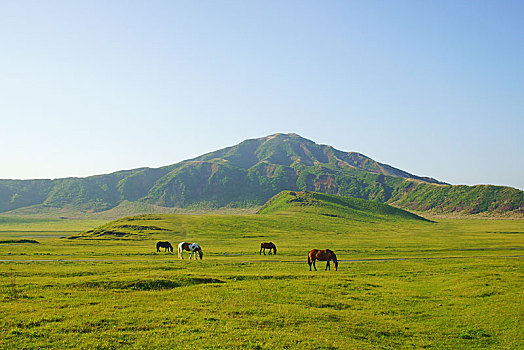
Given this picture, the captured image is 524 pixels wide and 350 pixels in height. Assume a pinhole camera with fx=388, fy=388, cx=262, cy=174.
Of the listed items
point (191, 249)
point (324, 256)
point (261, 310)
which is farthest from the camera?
point (191, 249)

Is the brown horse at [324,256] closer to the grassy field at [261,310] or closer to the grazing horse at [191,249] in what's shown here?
the grassy field at [261,310]

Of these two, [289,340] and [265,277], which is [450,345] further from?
[265,277]

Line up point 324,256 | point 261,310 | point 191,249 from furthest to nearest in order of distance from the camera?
point 191,249 < point 324,256 < point 261,310

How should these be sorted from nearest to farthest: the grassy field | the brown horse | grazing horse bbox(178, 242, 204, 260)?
the grassy field
the brown horse
grazing horse bbox(178, 242, 204, 260)

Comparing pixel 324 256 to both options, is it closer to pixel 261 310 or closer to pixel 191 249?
pixel 191 249

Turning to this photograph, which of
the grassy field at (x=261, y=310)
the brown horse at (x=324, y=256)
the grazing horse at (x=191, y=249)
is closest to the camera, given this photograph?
the grassy field at (x=261, y=310)

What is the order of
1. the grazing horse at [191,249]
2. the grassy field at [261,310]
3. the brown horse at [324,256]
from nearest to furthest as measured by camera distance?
the grassy field at [261,310] < the brown horse at [324,256] < the grazing horse at [191,249]

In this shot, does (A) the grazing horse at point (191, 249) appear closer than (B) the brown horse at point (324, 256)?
No

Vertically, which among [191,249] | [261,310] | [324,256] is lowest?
[191,249]

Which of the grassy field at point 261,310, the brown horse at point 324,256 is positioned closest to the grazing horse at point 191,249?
the grassy field at point 261,310

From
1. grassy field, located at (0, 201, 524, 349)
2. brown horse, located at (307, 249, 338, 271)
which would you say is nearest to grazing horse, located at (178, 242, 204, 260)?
grassy field, located at (0, 201, 524, 349)

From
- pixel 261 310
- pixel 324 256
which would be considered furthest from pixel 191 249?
pixel 261 310

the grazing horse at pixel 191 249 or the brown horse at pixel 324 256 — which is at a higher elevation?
the brown horse at pixel 324 256

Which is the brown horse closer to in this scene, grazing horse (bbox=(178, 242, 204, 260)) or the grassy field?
the grassy field
